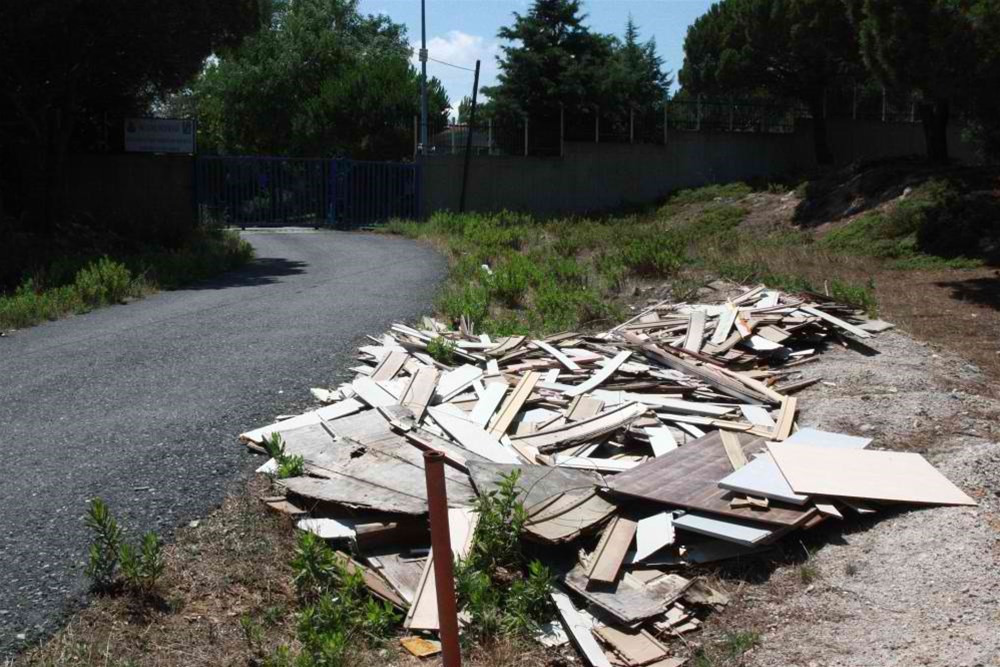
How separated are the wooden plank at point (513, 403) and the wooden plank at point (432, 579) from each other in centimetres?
136

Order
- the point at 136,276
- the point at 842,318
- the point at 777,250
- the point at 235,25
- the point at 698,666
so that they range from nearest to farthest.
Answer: the point at 698,666 → the point at 842,318 → the point at 136,276 → the point at 777,250 → the point at 235,25

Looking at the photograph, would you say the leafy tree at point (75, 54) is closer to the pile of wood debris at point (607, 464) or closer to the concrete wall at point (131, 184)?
the concrete wall at point (131, 184)

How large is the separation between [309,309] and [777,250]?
9.09 m

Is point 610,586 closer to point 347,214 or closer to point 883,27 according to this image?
point 883,27

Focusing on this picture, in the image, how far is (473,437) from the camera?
22.0 ft

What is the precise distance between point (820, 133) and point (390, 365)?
25.7 metres

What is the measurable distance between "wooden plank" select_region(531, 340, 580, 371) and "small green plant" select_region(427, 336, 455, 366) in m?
0.75

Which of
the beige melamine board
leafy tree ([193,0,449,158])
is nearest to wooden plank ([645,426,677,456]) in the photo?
the beige melamine board

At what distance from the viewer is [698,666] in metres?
4.64

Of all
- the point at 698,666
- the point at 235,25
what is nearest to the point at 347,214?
the point at 235,25

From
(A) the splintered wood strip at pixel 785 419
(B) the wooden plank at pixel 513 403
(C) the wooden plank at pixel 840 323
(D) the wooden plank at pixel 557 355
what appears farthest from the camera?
(C) the wooden plank at pixel 840 323

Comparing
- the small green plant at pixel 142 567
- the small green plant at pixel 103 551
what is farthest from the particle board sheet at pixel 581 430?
the small green plant at pixel 103 551

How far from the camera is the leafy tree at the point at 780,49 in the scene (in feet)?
84.1

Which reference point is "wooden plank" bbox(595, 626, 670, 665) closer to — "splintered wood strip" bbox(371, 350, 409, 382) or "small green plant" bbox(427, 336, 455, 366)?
"splintered wood strip" bbox(371, 350, 409, 382)
